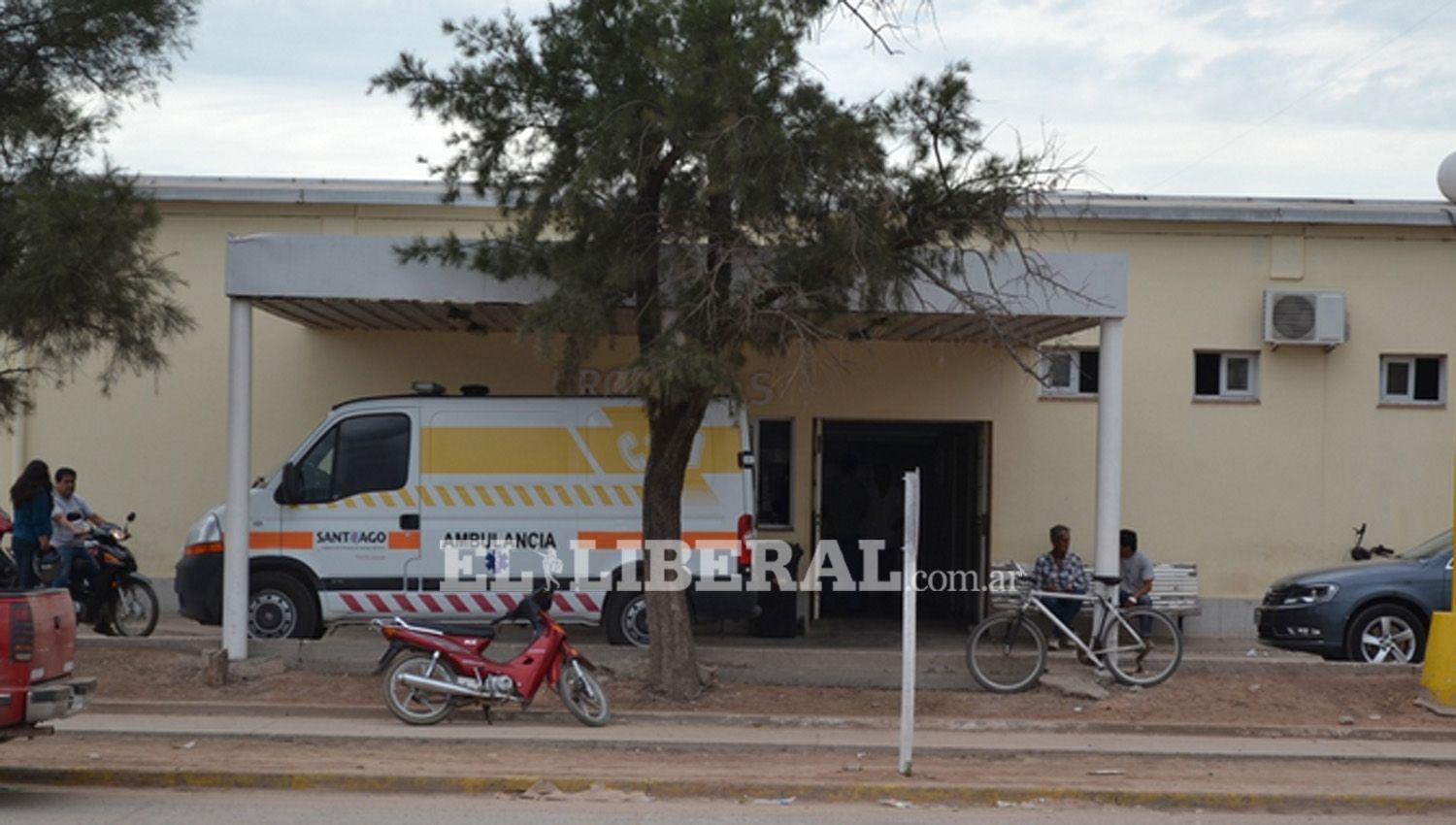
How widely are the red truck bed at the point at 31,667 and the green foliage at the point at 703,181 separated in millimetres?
4452

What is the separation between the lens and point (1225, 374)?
1939 centimetres

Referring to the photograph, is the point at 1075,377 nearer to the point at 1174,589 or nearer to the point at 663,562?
the point at 1174,589

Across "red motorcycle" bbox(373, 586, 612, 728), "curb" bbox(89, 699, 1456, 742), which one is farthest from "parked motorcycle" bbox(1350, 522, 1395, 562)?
"red motorcycle" bbox(373, 586, 612, 728)

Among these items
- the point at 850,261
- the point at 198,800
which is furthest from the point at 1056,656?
the point at 198,800

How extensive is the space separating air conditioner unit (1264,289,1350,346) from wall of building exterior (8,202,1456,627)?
10.7 inches

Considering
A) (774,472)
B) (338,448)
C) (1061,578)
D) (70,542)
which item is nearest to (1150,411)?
(774,472)

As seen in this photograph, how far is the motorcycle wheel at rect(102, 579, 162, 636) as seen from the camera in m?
15.7

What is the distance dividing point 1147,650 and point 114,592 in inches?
392

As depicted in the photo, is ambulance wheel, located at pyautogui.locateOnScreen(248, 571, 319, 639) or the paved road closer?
the paved road

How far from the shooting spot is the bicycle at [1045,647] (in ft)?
46.7

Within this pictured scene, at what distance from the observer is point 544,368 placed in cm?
1888

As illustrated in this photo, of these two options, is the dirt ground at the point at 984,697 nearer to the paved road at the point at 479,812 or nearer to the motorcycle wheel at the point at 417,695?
the motorcycle wheel at the point at 417,695

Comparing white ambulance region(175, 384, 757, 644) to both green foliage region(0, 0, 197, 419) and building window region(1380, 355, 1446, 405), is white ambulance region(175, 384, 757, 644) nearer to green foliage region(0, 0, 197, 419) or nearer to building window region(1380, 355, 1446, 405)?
green foliage region(0, 0, 197, 419)

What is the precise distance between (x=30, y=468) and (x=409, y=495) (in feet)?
11.8
